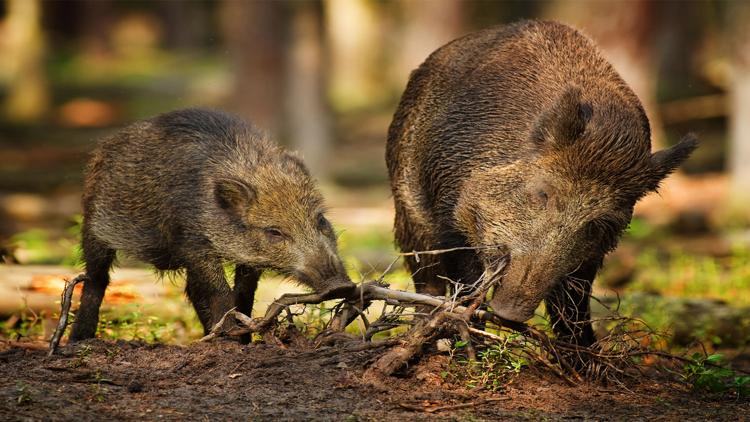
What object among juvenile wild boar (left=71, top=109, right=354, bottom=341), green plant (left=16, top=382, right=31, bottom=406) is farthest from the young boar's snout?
green plant (left=16, top=382, right=31, bottom=406)

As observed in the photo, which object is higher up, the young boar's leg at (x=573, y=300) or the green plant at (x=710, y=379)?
the young boar's leg at (x=573, y=300)

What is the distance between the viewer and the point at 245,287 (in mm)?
6078

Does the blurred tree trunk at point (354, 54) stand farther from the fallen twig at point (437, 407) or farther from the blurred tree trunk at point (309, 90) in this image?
the fallen twig at point (437, 407)

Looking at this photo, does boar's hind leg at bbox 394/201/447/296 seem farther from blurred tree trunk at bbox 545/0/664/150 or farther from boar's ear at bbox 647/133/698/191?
blurred tree trunk at bbox 545/0/664/150

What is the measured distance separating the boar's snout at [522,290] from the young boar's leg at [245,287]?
1.68 meters

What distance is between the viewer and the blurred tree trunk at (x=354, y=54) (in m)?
27.6

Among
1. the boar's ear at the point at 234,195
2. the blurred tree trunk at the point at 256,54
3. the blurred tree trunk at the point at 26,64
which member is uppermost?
the blurred tree trunk at the point at 26,64

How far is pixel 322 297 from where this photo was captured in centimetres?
527

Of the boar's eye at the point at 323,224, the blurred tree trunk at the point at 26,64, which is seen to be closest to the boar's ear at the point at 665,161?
the boar's eye at the point at 323,224

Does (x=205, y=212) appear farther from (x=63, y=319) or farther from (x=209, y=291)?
(x=63, y=319)

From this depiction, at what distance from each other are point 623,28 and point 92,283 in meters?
8.93

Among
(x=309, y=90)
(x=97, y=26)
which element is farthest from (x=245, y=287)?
(x=97, y=26)

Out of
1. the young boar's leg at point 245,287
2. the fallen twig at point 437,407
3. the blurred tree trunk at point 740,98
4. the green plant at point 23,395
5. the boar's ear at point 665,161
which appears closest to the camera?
the green plant at point 23,395

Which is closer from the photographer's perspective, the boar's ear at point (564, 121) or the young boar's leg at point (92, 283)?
the boar's ear at point (564, 121)
